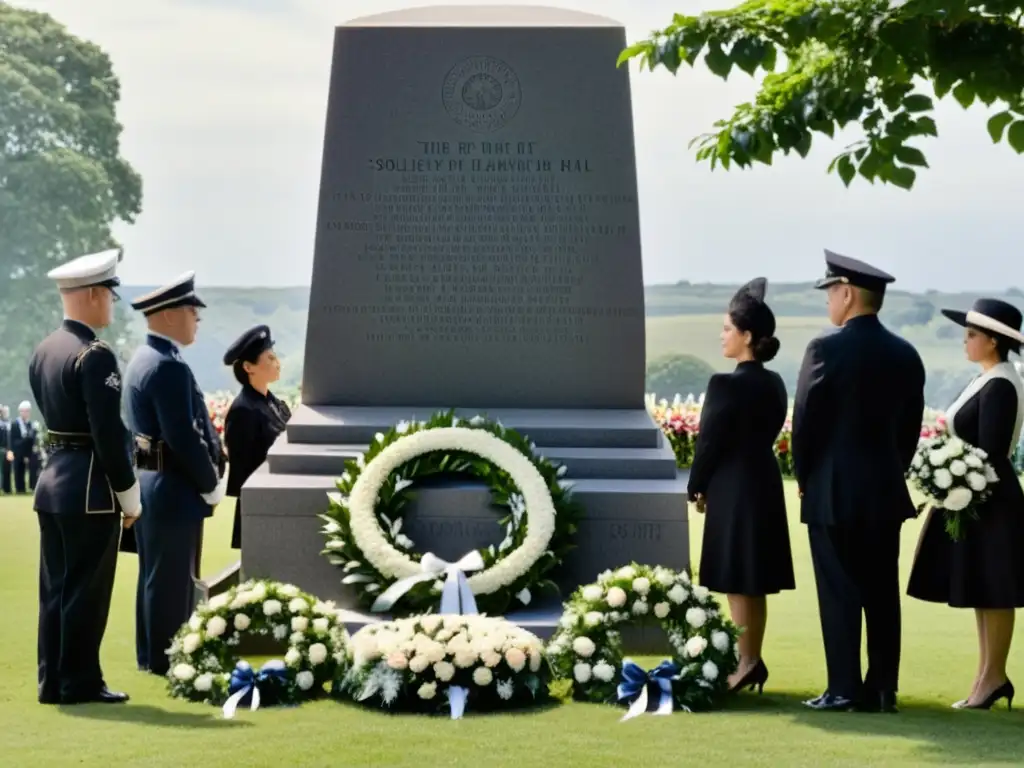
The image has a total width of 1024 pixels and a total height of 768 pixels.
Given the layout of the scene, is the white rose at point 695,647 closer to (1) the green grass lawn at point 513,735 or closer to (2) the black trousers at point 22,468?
(1) the green grass lawn at point 513,735

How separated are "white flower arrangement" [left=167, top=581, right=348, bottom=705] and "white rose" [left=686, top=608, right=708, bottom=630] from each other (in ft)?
5.19

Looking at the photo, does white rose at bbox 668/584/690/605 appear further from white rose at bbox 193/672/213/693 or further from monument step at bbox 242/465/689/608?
white rose at bbox 193/672/213/693

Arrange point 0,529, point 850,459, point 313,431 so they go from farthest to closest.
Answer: point 0,529, point 313,431, point 850,459

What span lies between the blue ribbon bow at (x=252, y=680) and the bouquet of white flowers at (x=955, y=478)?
3001mm

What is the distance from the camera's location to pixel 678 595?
7496 mm

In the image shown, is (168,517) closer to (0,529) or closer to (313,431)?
(313,431)

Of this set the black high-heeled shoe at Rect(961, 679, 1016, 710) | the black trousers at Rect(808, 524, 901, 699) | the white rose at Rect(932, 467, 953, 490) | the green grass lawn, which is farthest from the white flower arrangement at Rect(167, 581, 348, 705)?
the black high-heeled shoe at Rect(961, 679, 1016, 710)

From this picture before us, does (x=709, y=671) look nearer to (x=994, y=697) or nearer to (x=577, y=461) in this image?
(x=994, y=697)

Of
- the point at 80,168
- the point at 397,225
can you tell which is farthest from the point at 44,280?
the point at 397,225

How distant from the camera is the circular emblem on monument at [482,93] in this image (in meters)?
10.0

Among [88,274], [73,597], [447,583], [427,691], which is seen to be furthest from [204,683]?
[88,274]

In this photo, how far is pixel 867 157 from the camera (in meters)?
6.73

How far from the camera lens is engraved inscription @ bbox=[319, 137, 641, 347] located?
32.7 ft

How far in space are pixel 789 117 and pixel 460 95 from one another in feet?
11.4
